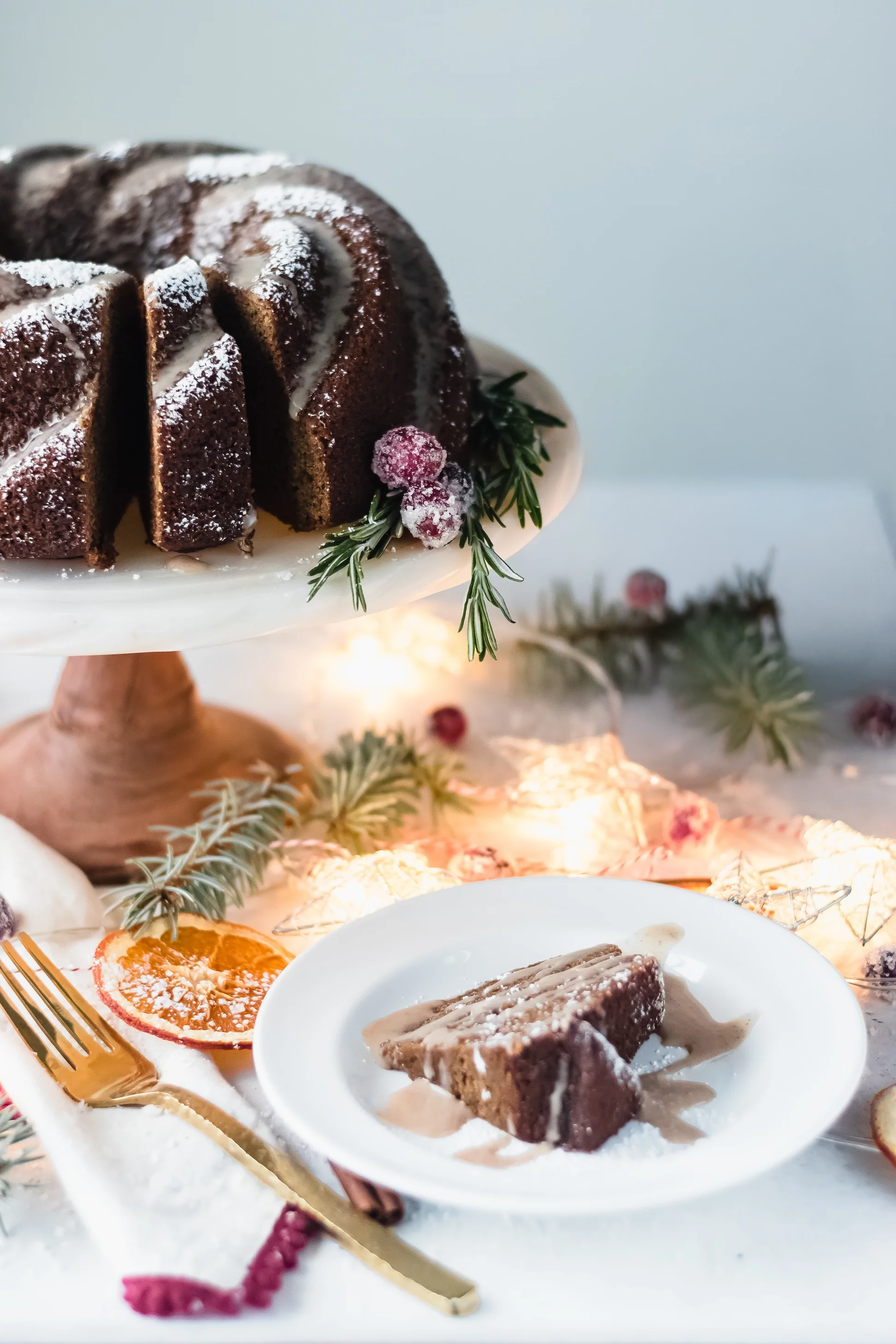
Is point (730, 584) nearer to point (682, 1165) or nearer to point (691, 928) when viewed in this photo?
point (691, 928)

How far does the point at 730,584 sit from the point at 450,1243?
1.16 metres

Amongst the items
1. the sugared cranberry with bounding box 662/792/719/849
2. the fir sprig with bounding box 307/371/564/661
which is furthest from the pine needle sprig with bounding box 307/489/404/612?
the sugared cranberry with bounding box 662/792/719/849

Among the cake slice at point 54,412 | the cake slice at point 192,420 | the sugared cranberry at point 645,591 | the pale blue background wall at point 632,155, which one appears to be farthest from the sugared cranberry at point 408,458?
the pale blue background wall at point 632,155

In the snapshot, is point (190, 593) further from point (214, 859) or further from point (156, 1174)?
point (156, 1174)

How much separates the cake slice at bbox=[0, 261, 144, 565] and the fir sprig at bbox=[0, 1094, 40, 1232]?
1.41ft

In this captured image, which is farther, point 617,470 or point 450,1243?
point 617,470

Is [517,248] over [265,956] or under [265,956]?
over

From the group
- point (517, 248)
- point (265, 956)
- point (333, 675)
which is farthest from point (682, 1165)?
point (517, 248)

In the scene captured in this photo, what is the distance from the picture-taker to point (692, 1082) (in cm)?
87

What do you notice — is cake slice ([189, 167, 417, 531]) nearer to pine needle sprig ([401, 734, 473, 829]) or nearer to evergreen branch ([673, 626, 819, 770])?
pine needle sprig ([401, 734, 473, 829])

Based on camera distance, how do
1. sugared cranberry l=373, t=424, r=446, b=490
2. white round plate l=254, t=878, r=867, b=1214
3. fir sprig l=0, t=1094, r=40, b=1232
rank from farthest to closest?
1. sugared cranberry l=373, t=424, r=446, b=490
2. fir sprig l=0, t=1094, r=40, b=1232
3. white round plate l=254, t=878, r=867, b=1214

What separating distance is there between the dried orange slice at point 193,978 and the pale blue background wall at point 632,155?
1.97m

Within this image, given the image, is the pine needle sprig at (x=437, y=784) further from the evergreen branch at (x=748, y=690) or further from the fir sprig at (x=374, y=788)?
the evergreen branch at (x=748, y=690)

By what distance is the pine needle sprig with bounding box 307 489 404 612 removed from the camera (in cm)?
102
